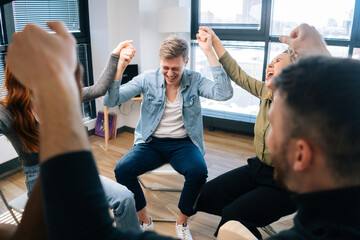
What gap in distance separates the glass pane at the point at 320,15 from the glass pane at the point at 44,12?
2389 mm

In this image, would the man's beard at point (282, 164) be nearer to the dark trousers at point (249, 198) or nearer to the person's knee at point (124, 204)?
the dark trousers at point (249, 198)

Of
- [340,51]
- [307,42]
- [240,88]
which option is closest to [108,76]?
[307,42]

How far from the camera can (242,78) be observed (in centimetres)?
219

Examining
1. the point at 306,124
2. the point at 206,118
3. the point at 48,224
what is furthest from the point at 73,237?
the point at 206,118

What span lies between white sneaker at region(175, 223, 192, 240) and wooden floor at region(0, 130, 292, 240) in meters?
0.05

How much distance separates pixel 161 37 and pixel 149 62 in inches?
15.0

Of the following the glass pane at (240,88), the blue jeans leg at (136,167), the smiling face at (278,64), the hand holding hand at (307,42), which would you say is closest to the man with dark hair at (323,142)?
the hand holding hand at (307,42)

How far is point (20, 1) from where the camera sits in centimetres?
315

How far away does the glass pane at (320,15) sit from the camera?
11.1 ft

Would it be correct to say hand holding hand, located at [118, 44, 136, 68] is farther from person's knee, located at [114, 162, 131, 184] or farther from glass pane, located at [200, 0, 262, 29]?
glass pane, located at [200, 0, 262, 29]

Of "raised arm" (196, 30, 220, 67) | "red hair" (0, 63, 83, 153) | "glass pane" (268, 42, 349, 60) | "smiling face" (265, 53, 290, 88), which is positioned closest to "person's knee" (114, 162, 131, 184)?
"red hair" (0, 63, 83, 153)

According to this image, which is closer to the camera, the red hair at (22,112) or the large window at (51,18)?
the red hair at (22,112)

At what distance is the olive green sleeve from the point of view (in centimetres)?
214

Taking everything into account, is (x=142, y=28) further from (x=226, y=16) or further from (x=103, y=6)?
(x=226, y=16)
